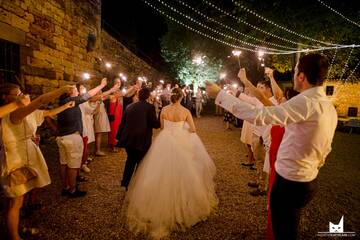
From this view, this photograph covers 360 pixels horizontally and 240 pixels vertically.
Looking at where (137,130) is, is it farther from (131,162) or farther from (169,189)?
(169,189)

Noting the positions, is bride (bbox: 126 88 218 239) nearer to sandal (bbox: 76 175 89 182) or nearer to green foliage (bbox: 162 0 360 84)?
sandal (bbox: 76 175 89 182)

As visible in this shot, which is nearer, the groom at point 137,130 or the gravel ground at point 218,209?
the gravel ground at point 218,209

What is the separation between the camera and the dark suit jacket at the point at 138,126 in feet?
14.1

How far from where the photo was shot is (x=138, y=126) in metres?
4.30

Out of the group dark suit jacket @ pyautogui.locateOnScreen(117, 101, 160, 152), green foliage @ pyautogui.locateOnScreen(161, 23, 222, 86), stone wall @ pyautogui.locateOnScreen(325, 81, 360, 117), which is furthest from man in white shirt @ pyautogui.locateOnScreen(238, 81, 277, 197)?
green foliage @ pyautogui.locateOnScreen(161, 23, 222, 86)

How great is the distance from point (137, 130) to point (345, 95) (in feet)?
66.9

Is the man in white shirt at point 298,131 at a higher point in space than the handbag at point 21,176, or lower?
higher

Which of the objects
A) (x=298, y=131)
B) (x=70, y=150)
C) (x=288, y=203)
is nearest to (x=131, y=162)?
(x=70, y=150)

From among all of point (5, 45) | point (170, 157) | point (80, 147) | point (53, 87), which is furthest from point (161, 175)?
point (53, 87)

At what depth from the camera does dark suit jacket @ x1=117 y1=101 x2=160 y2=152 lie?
429 cm

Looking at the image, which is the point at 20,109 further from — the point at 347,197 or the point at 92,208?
the point at 347,197

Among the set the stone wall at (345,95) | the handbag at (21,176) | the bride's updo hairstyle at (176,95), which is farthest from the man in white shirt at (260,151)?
the stone wall at (345,95)

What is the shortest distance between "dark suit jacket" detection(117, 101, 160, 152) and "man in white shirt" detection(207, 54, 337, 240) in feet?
7.60

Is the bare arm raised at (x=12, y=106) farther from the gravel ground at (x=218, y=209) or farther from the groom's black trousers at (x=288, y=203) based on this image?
the groom's black trousers at (x=288, y=203)
